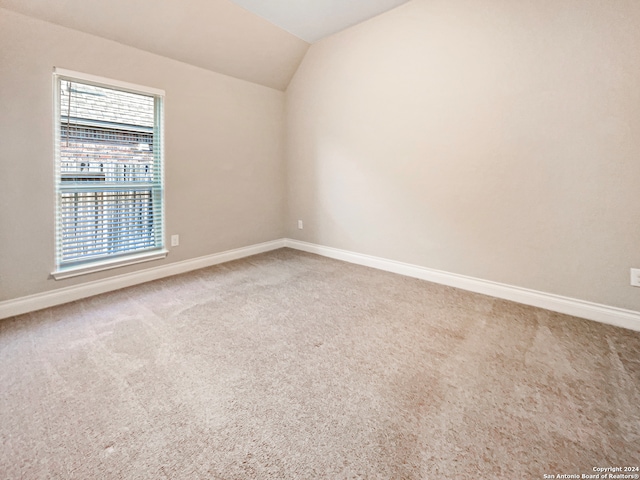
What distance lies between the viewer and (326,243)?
3.98m

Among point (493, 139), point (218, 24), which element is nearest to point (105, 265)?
point (218, 24)

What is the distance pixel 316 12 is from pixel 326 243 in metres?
2.57

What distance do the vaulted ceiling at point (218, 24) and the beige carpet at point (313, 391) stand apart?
2.31 m

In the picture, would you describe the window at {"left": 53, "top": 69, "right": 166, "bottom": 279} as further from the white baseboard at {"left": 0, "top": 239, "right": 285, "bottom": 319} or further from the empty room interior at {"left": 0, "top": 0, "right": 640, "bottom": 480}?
the white baseboard at {"left": 0, "top": 239, "right": 285, "bottom": 319}

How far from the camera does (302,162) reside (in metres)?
4.12

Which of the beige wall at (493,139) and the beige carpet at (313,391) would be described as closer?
the beige carpet at (313,391)

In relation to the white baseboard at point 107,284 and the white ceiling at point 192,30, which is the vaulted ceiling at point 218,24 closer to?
the white ceiling at point 192,30

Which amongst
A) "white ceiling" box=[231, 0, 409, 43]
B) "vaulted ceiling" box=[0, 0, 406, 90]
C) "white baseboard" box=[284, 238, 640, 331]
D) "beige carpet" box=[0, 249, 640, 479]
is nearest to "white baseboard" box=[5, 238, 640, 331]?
"white baseboard" box=[284, 238, 640, 331]

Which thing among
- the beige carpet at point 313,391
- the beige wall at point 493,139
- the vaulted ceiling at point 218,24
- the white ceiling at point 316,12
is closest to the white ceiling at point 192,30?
the vaulted ceiling at point 218,24

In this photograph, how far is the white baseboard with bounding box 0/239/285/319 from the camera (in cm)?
230

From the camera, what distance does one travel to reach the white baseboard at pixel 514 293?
2.13 meters

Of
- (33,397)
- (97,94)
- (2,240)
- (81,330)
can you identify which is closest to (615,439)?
(33,397)

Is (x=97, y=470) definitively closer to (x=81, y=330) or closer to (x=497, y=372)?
(x=81, y=330)

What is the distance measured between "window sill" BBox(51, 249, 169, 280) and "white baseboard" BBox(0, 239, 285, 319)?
0.35 ft
